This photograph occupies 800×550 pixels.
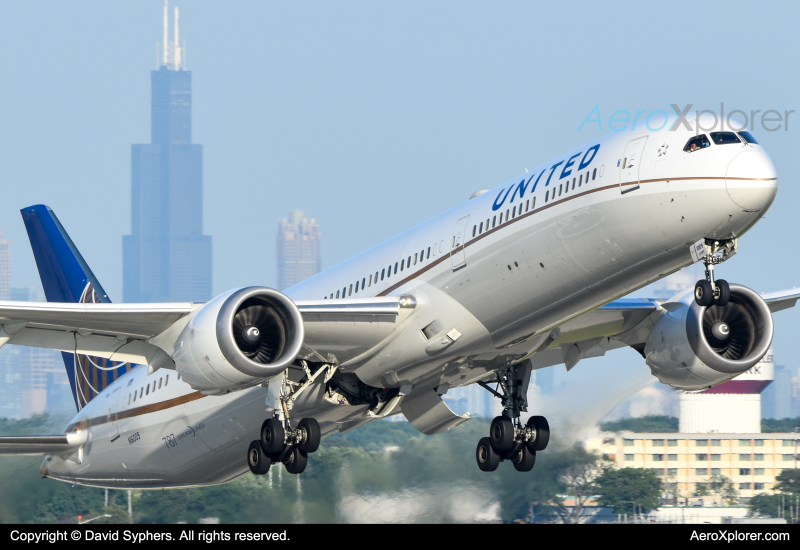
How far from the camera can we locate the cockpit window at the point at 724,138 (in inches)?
866

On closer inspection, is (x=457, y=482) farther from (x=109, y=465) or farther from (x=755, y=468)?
(x=755, y=468)

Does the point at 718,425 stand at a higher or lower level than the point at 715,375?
higher

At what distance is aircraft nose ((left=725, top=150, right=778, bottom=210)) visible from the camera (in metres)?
21.4

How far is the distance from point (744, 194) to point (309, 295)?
37.3 ft

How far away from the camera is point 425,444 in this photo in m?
40.9

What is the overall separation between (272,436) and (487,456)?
564 cm

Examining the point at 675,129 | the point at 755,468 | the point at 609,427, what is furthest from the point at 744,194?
the point at 755,468

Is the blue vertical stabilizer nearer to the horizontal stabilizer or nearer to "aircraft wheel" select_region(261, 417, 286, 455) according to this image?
the horizontal stabilizer

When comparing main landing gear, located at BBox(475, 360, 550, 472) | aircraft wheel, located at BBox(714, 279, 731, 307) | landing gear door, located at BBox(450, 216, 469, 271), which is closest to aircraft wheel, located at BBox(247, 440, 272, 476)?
main landing gear, located at BBox(475, 360, 550, 472)

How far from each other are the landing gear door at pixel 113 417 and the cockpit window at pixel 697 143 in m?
17.4

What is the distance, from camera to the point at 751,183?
21.4m

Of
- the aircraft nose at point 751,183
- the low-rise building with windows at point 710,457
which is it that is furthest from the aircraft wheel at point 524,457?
the low-rise building with windows at point 710,457

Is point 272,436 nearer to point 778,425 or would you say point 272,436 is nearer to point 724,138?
point 724,138
